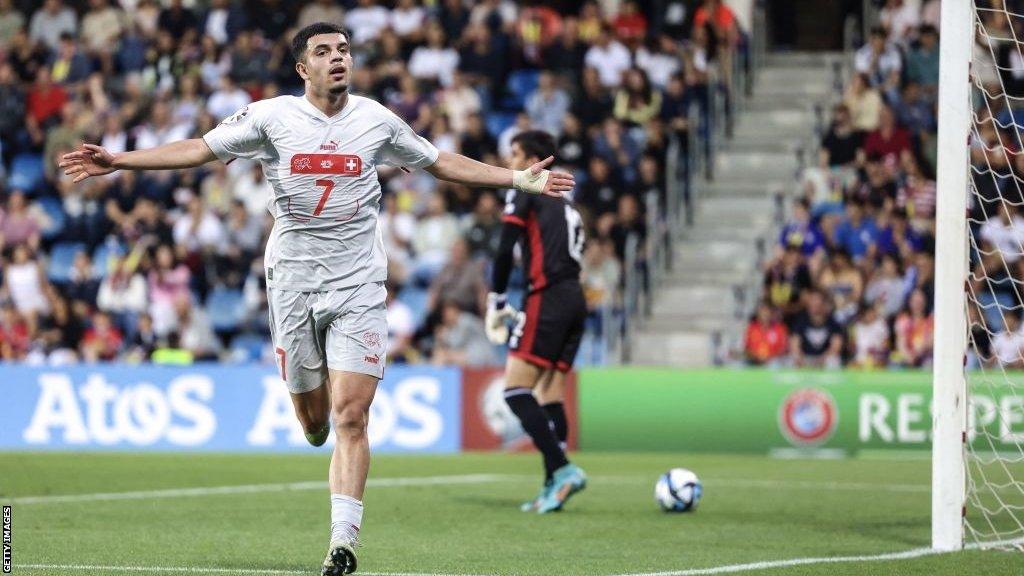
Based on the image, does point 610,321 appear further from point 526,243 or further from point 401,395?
point 526,243

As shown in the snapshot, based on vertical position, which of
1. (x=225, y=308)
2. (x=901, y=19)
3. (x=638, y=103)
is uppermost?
(x=901, y=19)

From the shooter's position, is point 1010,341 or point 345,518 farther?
point 1010,341

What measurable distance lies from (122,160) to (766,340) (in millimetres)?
14111

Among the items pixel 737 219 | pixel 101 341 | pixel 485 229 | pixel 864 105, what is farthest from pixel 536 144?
pixel 737 219

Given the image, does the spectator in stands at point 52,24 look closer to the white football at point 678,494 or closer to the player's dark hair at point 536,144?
the player's dark hair at point 536,144

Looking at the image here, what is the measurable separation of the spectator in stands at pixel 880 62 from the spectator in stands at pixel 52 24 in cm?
1263

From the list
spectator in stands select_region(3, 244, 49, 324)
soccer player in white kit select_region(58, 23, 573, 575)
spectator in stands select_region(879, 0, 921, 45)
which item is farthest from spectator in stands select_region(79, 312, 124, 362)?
soccer player in white kit select_region(58, 23, 573, 575)

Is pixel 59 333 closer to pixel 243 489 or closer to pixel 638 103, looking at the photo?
pixel 638 103

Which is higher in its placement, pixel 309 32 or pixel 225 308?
pixel 309 32

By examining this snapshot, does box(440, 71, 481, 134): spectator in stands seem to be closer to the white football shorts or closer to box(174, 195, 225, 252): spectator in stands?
box(174, 195, 225, 252): spectator in stands

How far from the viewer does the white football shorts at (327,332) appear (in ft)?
26.8

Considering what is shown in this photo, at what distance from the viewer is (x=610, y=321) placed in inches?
863

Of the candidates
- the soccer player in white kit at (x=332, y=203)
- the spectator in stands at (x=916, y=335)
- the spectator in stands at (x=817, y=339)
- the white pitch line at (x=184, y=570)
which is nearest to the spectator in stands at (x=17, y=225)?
the spectator in stands at (x=817, y=339)

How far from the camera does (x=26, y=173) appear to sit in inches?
1039
